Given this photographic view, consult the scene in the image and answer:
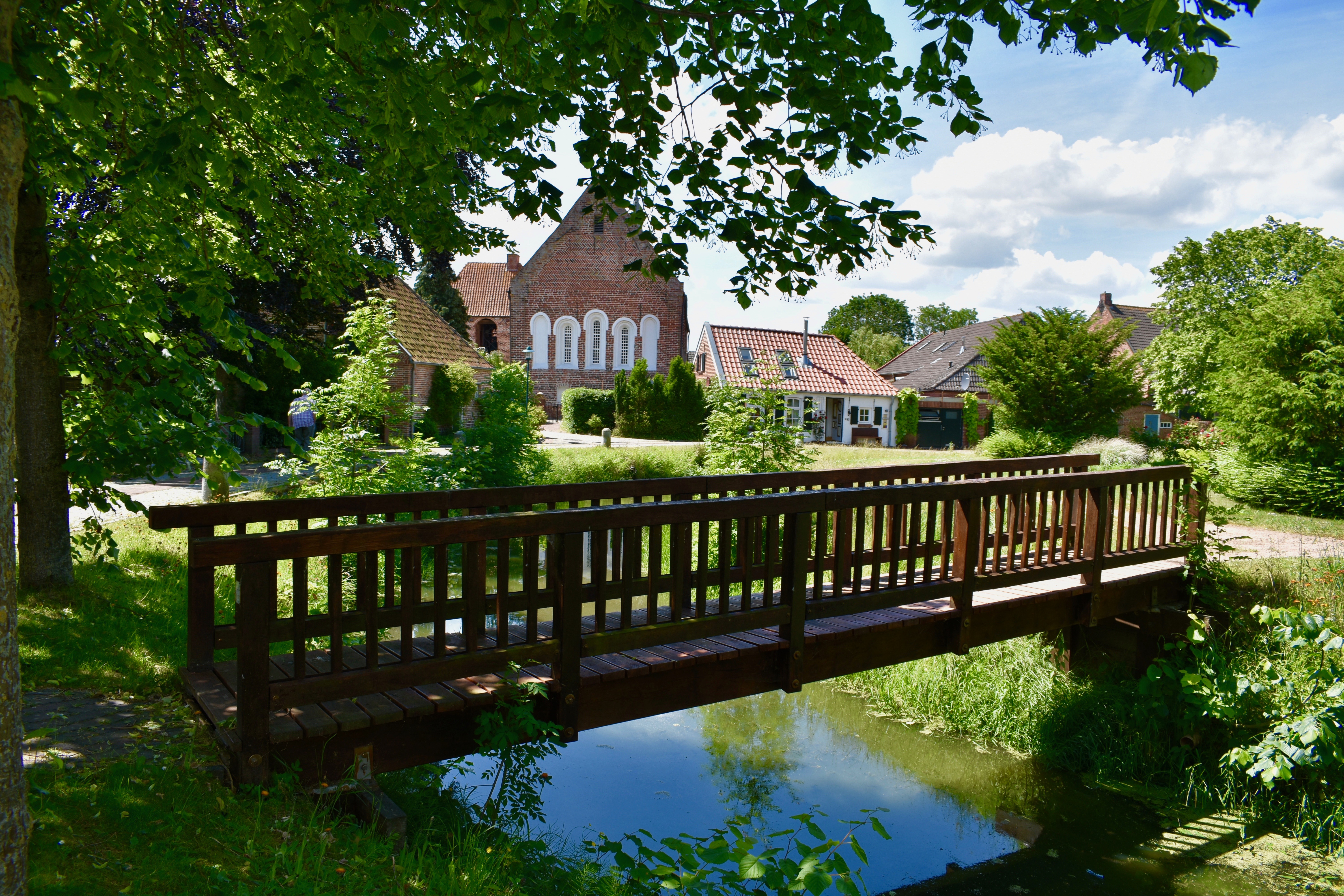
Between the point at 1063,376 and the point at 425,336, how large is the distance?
19380mm

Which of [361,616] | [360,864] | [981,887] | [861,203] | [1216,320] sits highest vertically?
[1216,320]

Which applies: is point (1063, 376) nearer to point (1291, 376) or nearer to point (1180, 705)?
point (1291, 376)

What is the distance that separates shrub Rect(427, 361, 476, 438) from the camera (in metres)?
28.8

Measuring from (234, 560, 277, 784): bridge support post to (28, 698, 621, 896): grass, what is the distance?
12 cm

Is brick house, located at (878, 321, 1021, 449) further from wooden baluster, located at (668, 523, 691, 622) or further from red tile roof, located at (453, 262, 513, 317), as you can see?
red tile roof, located at (453, 262, 513, 317)

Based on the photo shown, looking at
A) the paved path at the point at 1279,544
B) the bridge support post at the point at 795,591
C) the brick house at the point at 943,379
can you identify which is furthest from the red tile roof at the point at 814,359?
the bridge support post at the point at 795,591

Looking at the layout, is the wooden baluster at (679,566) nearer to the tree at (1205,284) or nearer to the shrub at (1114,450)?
the shrub at (1114,450)

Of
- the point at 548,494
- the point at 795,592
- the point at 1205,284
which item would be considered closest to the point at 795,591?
the point at 795,592

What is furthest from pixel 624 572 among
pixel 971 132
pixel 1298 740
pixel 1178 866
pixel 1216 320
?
pixel 1216 320

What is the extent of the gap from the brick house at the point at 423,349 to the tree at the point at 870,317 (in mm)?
53932

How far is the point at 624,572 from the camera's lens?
477cm

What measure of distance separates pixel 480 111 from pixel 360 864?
3757 mm

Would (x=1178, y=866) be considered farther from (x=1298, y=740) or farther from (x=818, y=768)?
(x=818, y=768)

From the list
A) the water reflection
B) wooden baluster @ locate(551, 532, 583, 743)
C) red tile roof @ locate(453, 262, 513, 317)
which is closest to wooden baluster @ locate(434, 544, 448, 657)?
wooden baluster @ locate(551, 532, 583, 743)
